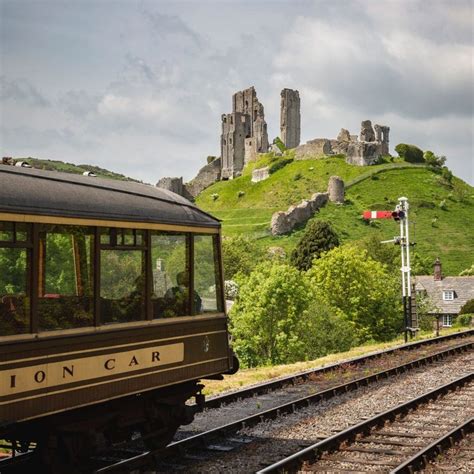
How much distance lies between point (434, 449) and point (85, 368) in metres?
5.42

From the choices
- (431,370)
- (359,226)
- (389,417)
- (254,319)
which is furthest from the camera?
(359,226)

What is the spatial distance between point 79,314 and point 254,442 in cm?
433

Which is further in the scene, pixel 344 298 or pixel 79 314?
pixel 344 298

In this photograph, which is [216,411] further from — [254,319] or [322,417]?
[254,319]

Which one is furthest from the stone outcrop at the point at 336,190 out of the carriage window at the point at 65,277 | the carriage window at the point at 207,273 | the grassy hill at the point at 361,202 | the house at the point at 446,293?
the carriage window at the point at 65,277

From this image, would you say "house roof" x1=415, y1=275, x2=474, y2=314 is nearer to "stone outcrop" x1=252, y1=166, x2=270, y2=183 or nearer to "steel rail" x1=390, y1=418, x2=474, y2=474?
"stone outcrop" x1=252, y1=166, x2=270, y2=183

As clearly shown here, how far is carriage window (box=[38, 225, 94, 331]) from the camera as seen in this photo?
8.53 m

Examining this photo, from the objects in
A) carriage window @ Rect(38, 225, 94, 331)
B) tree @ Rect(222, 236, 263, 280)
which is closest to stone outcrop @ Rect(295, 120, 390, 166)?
tree @ Rect(222, 236, 263, 280)

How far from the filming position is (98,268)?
9164 millimetres

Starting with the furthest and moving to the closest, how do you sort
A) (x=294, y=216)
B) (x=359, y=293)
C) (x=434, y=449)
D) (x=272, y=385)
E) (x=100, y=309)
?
(x=294, y=216) < (x=359, y=293) < (x=272, y=385) < (x=434, y=449) < (x=100, y=309)

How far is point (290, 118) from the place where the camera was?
529ft

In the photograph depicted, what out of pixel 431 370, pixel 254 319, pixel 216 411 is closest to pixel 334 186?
pixel 254 319

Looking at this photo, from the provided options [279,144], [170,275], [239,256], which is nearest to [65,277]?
[170,275]

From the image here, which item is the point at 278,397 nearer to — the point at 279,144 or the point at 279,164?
the point at 279,164
